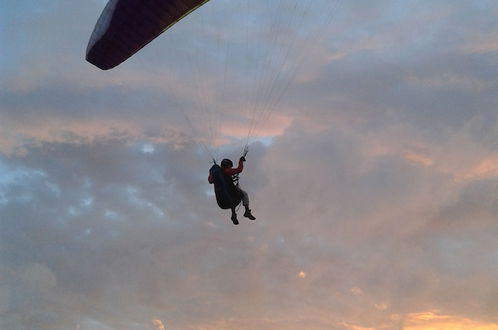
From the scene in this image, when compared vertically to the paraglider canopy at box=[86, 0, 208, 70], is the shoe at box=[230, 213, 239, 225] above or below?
below

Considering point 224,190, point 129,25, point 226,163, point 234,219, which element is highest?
point 129,25

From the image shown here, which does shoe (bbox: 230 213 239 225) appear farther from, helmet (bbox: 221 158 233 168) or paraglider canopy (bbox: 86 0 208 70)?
paraglider canopy (bbox: 86 0 208 70)

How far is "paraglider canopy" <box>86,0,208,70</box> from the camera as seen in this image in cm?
2031

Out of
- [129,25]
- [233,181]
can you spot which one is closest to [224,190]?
[233,181]

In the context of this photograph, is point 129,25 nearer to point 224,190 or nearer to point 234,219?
point 224,190

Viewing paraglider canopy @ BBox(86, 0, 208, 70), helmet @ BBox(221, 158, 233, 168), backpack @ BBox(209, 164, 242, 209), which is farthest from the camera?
helmet @ BBox(221, 158, 233, 168)

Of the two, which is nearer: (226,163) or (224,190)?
(224,190)

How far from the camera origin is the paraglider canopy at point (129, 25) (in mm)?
20312

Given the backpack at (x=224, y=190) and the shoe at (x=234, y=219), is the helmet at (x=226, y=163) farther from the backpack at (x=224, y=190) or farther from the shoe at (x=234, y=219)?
the shoe at (x=234, y=219)

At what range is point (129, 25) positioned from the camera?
21.3 meters

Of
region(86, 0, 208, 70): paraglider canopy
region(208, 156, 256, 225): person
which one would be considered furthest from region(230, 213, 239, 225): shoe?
region(86, 0, 208, 70): paraglider canopy

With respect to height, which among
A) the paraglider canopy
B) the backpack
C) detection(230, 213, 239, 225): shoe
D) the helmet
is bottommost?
detection(230, 213, 239, 225): shoe

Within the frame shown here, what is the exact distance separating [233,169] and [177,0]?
19.3 ft

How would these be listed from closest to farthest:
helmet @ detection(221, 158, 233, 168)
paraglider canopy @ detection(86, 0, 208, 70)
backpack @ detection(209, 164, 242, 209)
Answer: paraglider canopy @ detection(86, 0, 208, 70), backpack @ detection(209, 164, 242, 209), helmet @ detection(221, 158, 233, 168)
